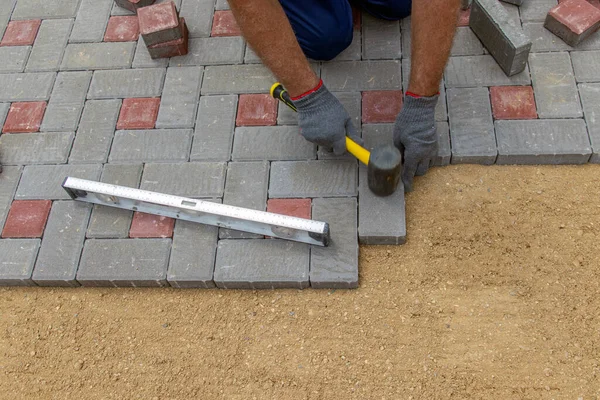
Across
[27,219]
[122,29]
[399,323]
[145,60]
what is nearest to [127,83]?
[145,60]

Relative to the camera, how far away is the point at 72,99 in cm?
353

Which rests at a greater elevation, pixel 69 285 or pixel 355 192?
pixel 355 192

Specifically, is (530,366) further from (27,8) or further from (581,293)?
(27,8)

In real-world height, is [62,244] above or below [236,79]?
below

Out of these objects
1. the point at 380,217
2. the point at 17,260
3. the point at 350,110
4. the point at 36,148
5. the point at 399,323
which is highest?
the point at 350,110

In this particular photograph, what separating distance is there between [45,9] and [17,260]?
78.1 inches

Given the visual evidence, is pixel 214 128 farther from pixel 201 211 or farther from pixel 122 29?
pixel 122 29

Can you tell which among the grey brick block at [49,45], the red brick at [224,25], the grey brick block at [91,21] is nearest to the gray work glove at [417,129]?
the red brick at [224,25]

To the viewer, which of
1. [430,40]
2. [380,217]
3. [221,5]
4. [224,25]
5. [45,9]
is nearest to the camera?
[430,40]

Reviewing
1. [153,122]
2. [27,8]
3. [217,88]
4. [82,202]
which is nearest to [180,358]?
[82,202]

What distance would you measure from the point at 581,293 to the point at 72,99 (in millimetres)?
3169

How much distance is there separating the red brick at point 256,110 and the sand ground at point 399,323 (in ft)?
3.20

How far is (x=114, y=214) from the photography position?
3.09m

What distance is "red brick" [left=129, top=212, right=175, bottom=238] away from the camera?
3.00 meters
